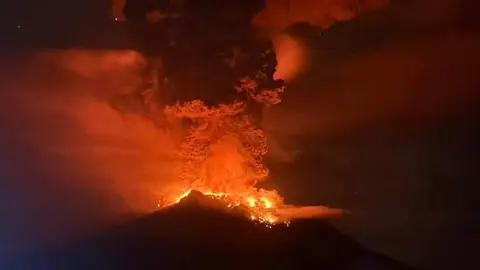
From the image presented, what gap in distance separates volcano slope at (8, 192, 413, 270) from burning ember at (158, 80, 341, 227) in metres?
1.47

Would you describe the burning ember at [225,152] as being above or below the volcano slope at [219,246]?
above

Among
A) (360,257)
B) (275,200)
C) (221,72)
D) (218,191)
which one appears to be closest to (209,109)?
(221,72)

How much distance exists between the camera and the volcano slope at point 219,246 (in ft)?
41.2

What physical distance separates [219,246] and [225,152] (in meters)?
4.90

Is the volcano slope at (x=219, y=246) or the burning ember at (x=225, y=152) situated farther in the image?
the volcano slope at (x=219, y=246)

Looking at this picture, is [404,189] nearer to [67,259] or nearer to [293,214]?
[293,214]

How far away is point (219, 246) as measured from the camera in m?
14.1

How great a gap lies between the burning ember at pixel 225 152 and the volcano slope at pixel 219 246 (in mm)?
1467

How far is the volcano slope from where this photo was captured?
12.6 meters

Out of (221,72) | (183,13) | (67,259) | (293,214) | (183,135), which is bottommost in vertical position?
(67,259)

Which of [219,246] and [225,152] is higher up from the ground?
[225,152]

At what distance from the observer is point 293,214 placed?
1215cm

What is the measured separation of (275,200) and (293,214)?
1.20 metres

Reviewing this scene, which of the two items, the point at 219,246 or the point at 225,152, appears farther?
the point at 219,246
